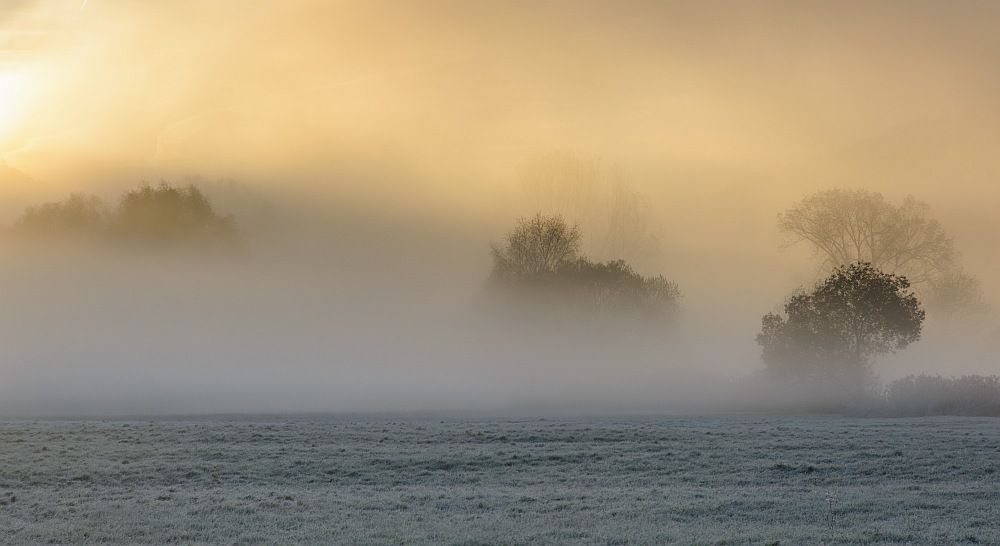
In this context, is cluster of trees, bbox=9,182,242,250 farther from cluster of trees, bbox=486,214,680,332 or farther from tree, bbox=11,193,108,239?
cluster of trees, bbox=486,214,680,332

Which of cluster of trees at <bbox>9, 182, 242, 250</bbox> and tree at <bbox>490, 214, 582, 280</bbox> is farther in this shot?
cluster of trees at <bbox>9, 182, 242, 250</bbox>

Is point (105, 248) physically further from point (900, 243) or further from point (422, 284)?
point (900, 243)

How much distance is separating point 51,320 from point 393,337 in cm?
3152

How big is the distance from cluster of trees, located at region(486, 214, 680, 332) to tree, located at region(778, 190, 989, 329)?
1205 cm

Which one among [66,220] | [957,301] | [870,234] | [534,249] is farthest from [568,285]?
[66,220]

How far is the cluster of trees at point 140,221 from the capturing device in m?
86.0

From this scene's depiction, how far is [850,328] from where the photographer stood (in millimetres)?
51125

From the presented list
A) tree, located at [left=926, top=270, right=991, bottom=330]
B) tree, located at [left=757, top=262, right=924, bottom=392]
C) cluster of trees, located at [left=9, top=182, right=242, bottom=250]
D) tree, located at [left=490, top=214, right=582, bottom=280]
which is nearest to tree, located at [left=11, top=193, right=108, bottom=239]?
cluster of trees, located at [left=9, top=182, right=242, bottom=250]

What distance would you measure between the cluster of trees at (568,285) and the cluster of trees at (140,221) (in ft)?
107

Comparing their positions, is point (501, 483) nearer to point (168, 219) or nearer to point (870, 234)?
point (870, 234)

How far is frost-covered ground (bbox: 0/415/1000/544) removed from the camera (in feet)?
53.6

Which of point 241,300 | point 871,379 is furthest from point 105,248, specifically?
point 871,379

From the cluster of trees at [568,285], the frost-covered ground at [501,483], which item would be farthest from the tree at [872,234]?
the frost-covered ground at [501,483]

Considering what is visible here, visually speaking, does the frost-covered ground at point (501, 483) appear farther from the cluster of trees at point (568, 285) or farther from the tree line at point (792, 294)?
the cluster of trees at point (568, 285)
